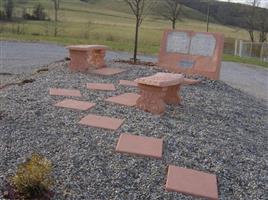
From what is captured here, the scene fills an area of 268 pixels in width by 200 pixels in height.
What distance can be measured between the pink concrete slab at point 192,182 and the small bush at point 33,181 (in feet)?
3.46

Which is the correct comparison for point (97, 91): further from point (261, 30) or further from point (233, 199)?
point (261, 30)

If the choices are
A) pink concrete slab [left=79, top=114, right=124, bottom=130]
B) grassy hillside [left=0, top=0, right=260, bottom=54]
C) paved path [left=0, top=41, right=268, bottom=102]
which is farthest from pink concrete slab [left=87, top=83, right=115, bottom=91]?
grassy hillside [left=0, top=0, right=260, bottom=54]

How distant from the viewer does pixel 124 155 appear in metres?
4.20

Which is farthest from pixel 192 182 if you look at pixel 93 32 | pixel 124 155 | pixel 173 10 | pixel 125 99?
pixel 93 32

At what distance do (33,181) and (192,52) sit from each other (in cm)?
702

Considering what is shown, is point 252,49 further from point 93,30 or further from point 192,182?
point 192,182

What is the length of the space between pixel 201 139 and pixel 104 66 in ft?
15.8

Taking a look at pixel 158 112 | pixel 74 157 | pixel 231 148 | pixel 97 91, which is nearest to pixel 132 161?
pixel 74 157

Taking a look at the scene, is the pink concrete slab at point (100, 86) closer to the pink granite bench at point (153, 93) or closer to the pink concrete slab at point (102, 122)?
the pink granite bench at point (153, 93)

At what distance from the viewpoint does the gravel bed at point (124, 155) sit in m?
3.73

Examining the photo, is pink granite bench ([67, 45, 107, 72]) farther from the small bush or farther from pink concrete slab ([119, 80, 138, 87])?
the small bush

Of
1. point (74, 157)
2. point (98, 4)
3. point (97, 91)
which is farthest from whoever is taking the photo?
point (98, 4)

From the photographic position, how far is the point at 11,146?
168 inches

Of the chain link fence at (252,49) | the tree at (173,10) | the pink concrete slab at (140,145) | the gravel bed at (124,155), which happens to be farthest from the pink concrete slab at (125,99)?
the tree at (173,10)
